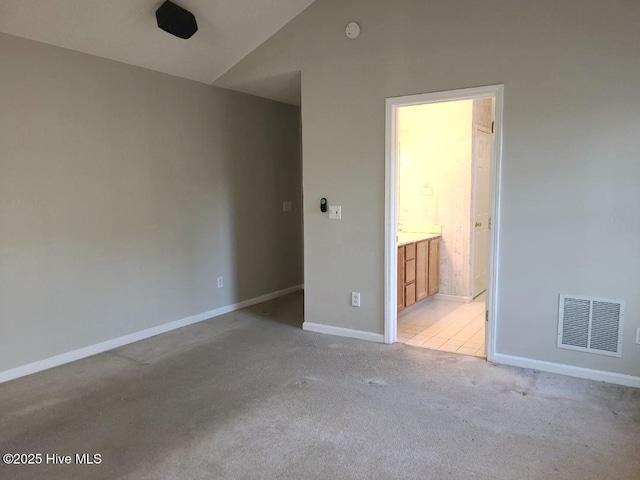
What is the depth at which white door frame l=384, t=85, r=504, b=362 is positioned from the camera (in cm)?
329

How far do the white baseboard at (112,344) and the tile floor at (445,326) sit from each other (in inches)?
73.5

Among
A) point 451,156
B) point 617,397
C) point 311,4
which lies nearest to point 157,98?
point 311,4

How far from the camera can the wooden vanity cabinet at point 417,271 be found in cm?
453

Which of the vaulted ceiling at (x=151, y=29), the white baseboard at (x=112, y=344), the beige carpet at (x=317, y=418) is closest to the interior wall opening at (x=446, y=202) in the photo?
the beige carpet at (x=317, y=418)

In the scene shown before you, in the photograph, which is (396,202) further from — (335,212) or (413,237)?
(413,237)

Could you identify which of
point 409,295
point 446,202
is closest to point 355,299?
point 409,295

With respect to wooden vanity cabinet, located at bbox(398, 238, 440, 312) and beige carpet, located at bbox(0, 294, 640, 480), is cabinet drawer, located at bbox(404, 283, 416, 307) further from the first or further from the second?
beige carpet, located at bbox(0, 294, 640, 480)

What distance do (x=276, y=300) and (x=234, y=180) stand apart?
5.02 ft

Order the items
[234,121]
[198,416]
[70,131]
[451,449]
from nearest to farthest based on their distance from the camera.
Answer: [451,449] < [198,416] < [70,131] < [234,121]

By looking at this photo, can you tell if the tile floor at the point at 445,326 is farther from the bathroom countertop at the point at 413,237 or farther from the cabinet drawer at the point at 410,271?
the bathroom countertop at the point at 413,237

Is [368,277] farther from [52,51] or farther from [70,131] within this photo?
[52,51]

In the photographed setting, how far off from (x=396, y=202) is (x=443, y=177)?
73.9 inches

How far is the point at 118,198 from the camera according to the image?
3.88 meters

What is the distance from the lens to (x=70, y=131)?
3.52 meters
